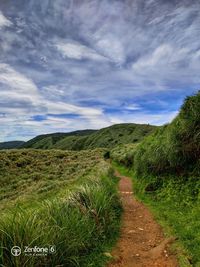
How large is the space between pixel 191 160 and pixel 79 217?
5732mm

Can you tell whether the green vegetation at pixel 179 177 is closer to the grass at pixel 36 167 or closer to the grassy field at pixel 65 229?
the grassy field at pixel 65 229

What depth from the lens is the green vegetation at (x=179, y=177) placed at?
8594 mm

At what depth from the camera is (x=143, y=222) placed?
31.1ft

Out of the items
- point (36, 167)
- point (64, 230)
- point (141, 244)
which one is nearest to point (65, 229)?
point (64, 230)

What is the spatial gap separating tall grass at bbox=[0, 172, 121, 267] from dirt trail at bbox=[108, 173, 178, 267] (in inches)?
15.4

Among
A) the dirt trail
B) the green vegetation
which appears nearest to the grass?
the green vegetation

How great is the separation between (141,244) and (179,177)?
443 centimetres

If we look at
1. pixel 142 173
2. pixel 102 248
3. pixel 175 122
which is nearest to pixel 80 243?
pixel 102 248

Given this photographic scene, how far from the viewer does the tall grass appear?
17.2 ft

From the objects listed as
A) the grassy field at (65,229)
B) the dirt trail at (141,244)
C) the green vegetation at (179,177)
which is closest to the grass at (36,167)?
the green vegetation at (179,177)

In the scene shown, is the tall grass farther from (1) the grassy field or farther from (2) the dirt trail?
(2) the dirt trail

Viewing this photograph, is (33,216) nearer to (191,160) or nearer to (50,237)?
(50,237)

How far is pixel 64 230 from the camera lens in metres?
5.99

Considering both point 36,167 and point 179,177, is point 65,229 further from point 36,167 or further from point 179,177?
point 36,167
